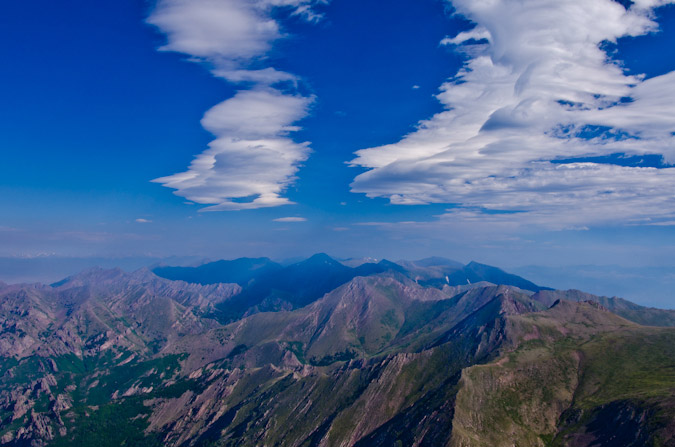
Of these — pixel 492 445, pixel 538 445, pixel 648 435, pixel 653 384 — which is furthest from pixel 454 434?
pixel 653 384

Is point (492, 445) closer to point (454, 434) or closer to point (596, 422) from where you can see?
point (454, 434)

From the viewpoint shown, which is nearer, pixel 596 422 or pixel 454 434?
pixel 596 422

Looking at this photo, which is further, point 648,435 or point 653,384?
point 653,384

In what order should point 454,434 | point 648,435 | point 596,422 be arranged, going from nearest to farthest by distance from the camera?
point 648,435, point 596,422, point 454,434

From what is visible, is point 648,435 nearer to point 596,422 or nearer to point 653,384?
point 596,422

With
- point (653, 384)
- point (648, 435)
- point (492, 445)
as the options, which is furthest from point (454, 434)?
point (653, 384)

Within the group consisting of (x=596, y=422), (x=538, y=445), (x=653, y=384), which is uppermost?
(x=653, y=384)

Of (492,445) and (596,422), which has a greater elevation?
(596,422)

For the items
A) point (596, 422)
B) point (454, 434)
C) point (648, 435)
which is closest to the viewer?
point (648, 435)

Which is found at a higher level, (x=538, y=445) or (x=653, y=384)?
(x=653, y=384)
